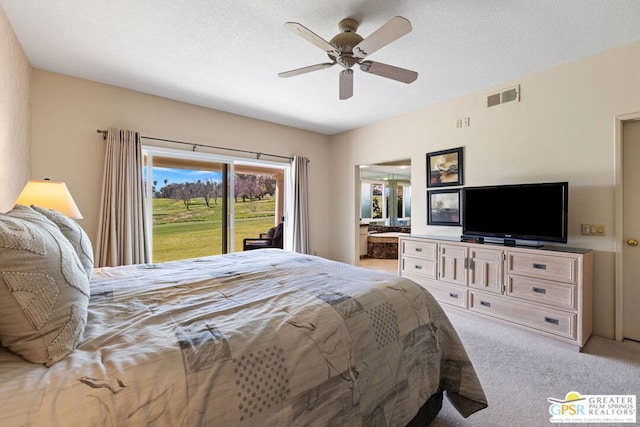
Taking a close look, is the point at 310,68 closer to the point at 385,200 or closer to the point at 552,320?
the point at 552,320

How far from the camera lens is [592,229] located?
2.75m

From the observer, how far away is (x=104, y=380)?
2.57 ft

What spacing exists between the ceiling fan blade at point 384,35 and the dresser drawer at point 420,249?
2377 millimetres

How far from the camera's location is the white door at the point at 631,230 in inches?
103

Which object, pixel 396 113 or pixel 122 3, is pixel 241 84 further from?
pixel 396 113

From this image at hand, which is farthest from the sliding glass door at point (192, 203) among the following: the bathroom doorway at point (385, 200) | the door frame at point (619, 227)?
the door frame at point (619, 227)

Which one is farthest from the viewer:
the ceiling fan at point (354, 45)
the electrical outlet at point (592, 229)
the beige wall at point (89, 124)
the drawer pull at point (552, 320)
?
the beige wall at point (89, 124)

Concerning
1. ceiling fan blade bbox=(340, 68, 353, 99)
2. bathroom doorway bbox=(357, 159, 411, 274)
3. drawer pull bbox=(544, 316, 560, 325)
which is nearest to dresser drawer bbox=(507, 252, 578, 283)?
drawer pull bbox=(544, 316, 560, 325)

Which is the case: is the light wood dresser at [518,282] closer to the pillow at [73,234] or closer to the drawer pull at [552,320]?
the drawer pull at [552,320]

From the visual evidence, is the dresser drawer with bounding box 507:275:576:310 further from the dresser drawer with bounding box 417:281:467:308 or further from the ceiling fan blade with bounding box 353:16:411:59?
the ceiling fan blade with bounding box 353:16:411:59

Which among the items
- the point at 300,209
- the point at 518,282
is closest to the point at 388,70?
the point at 518,282

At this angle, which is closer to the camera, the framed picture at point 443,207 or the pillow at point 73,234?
the pillow at point 73,234

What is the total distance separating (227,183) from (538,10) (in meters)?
4.09

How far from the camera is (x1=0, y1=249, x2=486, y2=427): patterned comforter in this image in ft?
2.53
